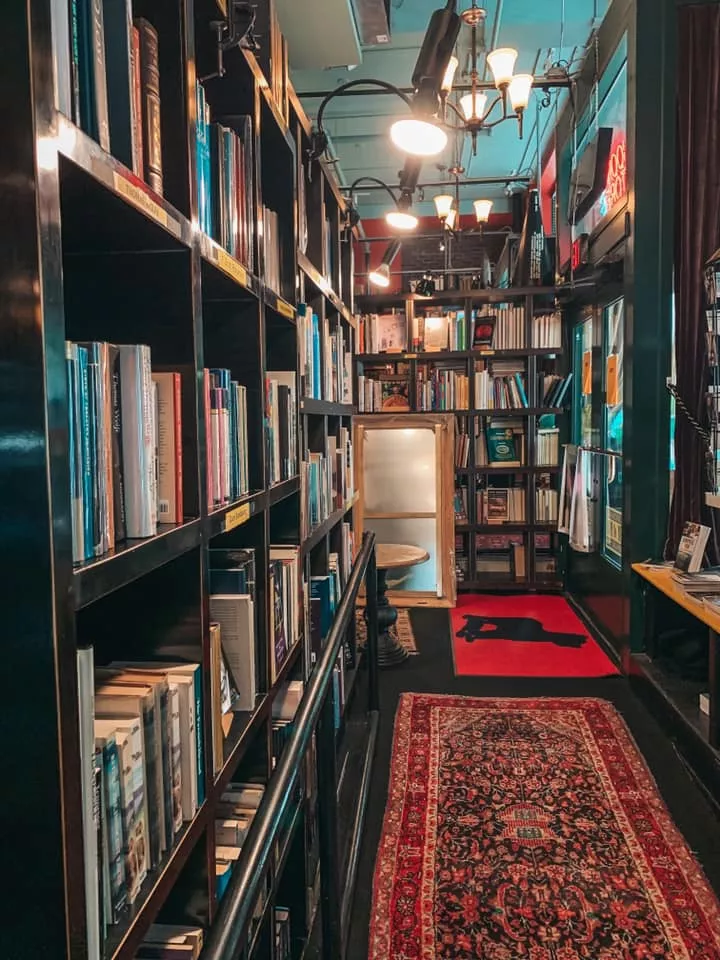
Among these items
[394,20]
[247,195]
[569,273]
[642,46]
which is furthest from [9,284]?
[569,273]

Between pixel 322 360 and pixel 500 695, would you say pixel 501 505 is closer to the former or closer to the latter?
pixel 500 695

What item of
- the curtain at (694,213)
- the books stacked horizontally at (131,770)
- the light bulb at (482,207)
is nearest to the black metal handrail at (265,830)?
the books stacked horizontally at (131,770)

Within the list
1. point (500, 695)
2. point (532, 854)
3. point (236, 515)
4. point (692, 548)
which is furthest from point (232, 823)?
point (692, 548)

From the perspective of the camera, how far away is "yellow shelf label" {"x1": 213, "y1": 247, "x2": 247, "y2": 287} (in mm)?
1241

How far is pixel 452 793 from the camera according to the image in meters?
2.57

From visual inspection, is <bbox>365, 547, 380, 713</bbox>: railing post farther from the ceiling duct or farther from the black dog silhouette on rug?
the ceiling duct

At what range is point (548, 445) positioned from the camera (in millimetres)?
5559

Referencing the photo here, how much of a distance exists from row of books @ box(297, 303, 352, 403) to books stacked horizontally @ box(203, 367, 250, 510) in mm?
702

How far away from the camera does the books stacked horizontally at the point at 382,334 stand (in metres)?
5.69

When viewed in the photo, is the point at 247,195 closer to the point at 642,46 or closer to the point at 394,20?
the point at 642,46

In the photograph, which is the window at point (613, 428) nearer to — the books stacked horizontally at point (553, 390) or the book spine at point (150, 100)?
the books stacked horizontally at point (553, 390)

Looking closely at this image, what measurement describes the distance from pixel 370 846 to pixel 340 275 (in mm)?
2448

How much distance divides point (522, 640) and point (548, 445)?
185 cm

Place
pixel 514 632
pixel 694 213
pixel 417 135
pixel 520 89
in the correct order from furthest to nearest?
pixel 514 632, pixel 520 89, pixel 694 213, pixel 417 135
